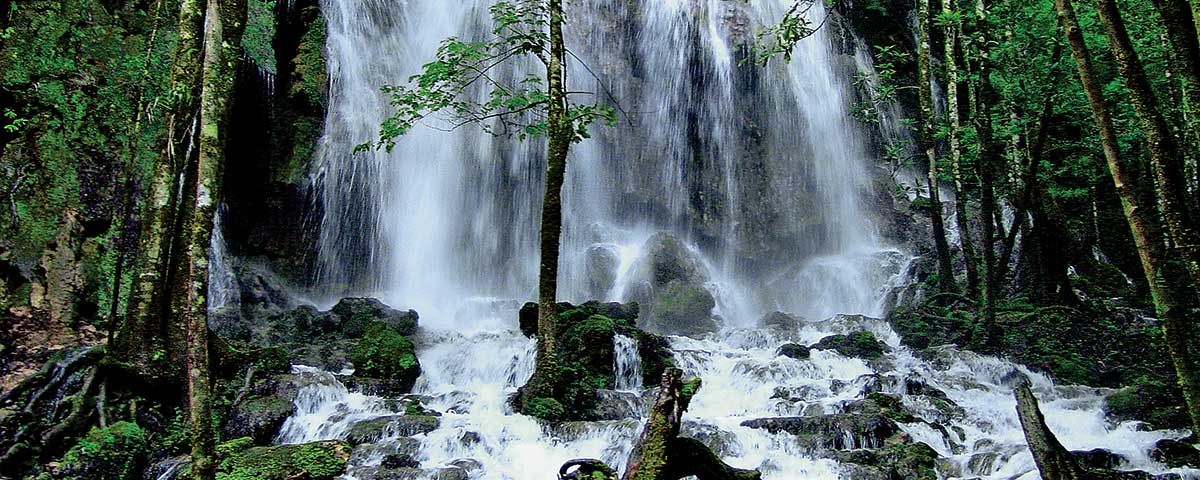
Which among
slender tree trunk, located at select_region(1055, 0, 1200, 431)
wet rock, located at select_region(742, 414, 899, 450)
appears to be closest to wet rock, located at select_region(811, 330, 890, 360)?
wet rock, located at select_region(742, 414, 899, 450)

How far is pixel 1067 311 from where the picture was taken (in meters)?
12.9

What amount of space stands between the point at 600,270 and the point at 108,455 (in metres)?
13.5

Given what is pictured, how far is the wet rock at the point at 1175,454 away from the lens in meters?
6.86

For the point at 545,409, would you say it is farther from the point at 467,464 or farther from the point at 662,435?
the point at 662,435

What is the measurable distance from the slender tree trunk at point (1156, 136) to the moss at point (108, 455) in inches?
337

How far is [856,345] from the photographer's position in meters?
13.1

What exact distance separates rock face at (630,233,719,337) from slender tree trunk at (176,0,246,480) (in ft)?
39.8

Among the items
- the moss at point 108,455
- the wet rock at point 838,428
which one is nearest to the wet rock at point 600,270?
the wet rock at point 838,428

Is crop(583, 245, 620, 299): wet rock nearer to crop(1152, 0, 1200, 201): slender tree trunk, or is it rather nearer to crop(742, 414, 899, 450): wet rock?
crop(742, 414, 899, 450): wet rock

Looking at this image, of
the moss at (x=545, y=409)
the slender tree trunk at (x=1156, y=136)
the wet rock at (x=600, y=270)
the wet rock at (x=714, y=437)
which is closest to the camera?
the slender tree trunk at (x=1156, y=136)

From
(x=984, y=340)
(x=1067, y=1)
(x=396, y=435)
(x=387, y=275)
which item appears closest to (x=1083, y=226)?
(x=984, y=340)

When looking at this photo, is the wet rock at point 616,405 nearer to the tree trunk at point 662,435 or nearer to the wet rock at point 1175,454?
the tree trunk at point 662,435

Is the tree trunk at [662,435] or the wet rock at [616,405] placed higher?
the tree trunk at [662,435]

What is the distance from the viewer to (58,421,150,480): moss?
6594 millimetres
